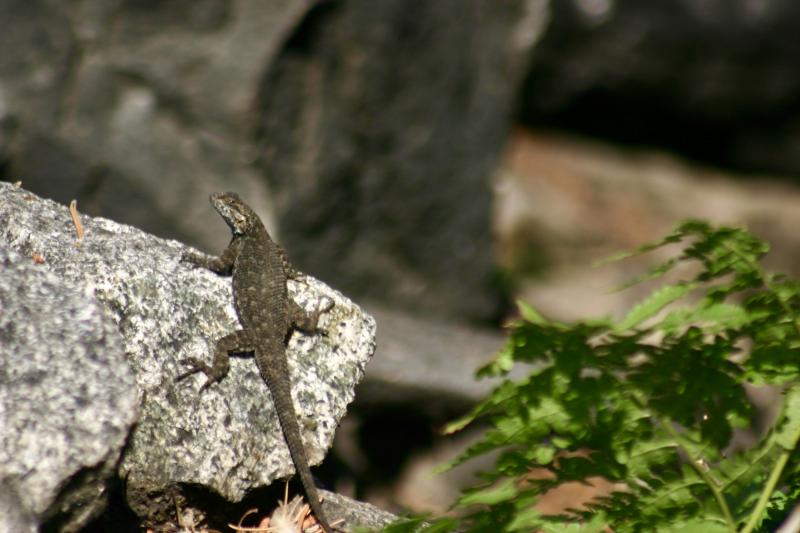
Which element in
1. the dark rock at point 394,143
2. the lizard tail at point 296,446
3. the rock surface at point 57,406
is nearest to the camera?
the rock surface at point 57,406

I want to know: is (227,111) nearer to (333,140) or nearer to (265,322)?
(333,140)

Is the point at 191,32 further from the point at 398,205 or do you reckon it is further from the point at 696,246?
the point at 696,246

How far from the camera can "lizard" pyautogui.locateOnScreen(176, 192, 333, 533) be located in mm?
4668

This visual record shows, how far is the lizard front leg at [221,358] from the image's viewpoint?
4645 millimetres

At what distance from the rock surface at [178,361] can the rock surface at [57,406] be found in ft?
1.57

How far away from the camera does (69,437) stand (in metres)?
3.74

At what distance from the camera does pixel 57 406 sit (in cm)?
380

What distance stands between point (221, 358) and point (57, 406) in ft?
3.74

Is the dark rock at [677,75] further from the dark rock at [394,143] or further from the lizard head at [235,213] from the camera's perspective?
the lizard head at [235,213]

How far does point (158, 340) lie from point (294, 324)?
0.93 meters

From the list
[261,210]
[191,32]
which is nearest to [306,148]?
[261,210]

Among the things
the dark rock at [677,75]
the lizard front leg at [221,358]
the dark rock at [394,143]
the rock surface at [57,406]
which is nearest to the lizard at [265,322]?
the lizard front leg at [221,358]

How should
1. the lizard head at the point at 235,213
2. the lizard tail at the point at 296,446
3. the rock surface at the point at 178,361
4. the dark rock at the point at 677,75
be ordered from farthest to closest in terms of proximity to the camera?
1. the dark rock at the point at 677,75
2. the lizard head at the point at 235,213
3. the lizard tail at the point at 296,446
4. the rock surface at the point at 178,361

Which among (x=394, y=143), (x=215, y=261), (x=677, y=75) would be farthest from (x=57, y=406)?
(x=677, y=75)
